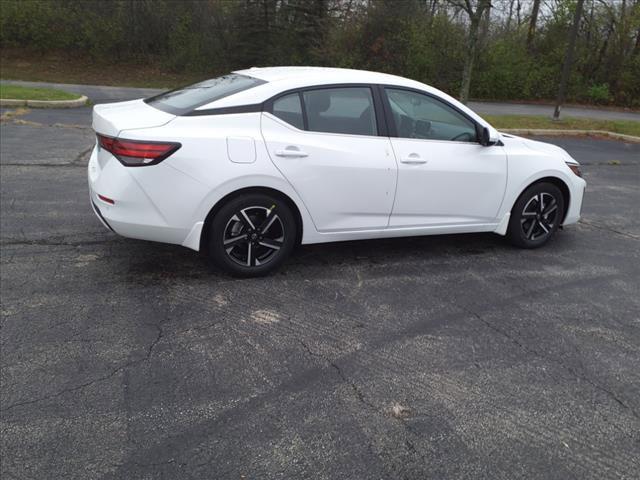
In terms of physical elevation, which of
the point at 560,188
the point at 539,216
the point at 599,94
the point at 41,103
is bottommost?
the point at 539,216

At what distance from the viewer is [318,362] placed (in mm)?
3332

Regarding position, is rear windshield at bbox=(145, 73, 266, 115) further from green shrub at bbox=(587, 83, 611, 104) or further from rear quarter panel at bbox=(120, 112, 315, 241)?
green shrub at bbox=(587, 83, 611, 104)

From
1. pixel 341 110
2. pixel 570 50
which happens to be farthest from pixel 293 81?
pixel 570 50

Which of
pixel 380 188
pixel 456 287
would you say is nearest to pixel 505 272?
pixel 456 287

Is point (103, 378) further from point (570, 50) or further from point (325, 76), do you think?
point (570, 50)

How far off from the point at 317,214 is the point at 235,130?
3.02ft

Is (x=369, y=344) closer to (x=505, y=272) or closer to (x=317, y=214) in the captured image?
(x=317, y=214)

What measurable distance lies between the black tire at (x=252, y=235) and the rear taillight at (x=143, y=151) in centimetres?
58

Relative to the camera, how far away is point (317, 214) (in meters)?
4.48

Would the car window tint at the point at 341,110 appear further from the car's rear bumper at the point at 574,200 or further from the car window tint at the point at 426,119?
the car's rear bumper at the point at 574,200

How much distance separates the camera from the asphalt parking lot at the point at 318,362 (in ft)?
8.50

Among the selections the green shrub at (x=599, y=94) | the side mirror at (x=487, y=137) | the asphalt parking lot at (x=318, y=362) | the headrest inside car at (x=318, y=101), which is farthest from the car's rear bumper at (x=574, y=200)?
the green shrub at (x=599, y=94)

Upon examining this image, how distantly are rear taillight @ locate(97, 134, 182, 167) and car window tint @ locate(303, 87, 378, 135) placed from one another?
44.6 inches

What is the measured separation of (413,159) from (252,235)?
1.50 meters
